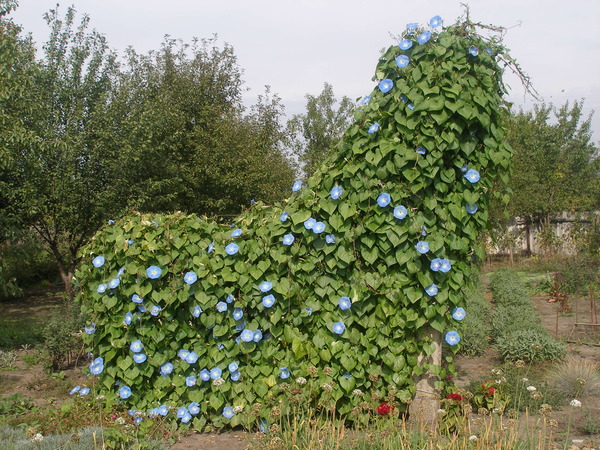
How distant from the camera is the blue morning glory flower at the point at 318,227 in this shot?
11.2 ft

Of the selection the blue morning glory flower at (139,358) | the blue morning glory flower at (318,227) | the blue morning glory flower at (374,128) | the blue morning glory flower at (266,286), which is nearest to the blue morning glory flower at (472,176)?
the blue morning glory flower at (374,128)

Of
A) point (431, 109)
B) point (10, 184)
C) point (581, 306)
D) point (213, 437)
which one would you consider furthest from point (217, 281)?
point (581, 306)

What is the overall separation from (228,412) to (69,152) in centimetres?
519

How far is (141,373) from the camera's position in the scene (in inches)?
148

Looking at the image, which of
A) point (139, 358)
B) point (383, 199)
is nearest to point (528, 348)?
point (383, 199)

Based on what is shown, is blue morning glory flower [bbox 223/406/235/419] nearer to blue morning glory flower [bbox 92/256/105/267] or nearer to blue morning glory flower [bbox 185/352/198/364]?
blue morning glory flower [bbox 185/352/198/364]

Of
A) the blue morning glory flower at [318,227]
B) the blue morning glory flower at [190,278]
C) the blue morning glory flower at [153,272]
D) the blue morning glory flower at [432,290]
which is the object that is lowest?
the blue morning glory flower at [432,290]

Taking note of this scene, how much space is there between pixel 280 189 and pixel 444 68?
910 centimetres

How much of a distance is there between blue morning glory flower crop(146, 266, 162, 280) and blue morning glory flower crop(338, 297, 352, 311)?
1173 millimetres

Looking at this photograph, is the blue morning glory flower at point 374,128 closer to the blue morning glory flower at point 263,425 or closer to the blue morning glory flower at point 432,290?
the blue morning glory flower at point 432,290

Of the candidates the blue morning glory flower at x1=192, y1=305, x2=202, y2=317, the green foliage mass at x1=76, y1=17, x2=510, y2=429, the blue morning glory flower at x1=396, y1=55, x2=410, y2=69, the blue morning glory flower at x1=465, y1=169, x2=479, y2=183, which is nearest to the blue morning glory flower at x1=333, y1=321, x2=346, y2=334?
the green foliage mass at x1=76, y1=17, x2=510, y2=429

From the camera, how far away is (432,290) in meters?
3.32

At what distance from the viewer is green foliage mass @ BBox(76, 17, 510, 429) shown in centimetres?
326

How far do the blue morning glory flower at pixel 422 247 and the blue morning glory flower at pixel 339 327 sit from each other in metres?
0.64
